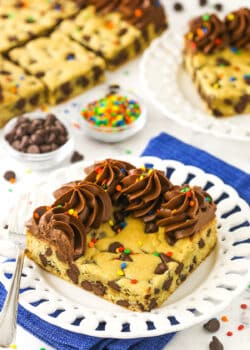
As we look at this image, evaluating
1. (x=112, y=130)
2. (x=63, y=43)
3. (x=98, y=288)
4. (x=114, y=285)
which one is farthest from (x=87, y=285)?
(x=63, y=43)

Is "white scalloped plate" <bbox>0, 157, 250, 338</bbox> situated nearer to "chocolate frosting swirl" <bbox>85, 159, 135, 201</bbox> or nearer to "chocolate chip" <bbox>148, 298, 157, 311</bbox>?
"chocolate chip" <bbox>148, 298, 157, 311</bbox>

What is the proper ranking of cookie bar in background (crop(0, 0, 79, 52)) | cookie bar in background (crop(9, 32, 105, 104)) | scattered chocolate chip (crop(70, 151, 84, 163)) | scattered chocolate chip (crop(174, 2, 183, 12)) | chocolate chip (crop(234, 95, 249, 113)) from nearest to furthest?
1. scattered chocolate chip (crop(70, 151, 84, 163))
2. chocolate chip (crop(234, 95, 249, 113))
3. cookie bar in background (crop(9, 32, 105, 104))
4. cookie bar in background (crop(0, 0, 79, 52))
5. scattered chocolate chip (crop(174, 2, 183, 12))

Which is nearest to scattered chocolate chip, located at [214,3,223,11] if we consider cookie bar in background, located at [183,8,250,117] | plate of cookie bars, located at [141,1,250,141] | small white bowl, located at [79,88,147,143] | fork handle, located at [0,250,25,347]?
plate of cookie bars, located at [141,1,250,141]

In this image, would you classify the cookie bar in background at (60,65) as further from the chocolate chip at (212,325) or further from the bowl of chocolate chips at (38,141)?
the chocolate chip at (212,325)

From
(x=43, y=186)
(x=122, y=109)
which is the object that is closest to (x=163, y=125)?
(x=122, y=109)

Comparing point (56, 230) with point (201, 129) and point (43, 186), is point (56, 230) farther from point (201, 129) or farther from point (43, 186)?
point (201, 129)
